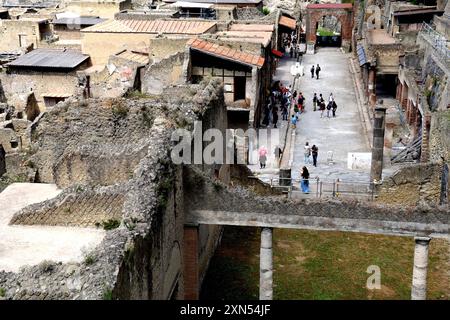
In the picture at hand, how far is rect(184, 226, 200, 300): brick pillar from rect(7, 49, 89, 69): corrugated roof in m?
21.2

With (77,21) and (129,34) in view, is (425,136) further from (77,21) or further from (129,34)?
(77,21)

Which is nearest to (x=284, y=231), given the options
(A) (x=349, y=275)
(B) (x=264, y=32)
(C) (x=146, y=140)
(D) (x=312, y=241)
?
(D) (x=312, y=241)

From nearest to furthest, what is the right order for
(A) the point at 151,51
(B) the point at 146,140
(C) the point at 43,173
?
(B) the point at 146,140 < (C) the point at 43,173 < (A) the point at 151,51

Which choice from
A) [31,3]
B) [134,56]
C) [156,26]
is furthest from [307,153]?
[31,3]

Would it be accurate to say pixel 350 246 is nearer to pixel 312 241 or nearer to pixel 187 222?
pixel 312 241

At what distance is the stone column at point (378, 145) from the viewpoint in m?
26.5

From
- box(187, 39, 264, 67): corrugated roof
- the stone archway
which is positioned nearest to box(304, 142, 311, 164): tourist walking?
box(187, 39, 264, 67): corrugated roof

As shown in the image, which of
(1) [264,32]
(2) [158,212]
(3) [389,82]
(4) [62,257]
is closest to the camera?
(4) [62,257]

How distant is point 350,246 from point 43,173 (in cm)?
1017

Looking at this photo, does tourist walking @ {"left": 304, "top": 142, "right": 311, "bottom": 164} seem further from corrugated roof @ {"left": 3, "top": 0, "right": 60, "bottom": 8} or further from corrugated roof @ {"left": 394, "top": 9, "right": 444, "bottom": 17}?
corrugated roof @ {"left": 3, "top": 0, "right": 60, "bottom": 8}

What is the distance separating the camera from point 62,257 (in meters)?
13.9

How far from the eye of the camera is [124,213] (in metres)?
13.9

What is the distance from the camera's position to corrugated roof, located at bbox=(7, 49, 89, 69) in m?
37.6

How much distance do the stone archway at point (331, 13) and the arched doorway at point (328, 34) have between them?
841 mm
